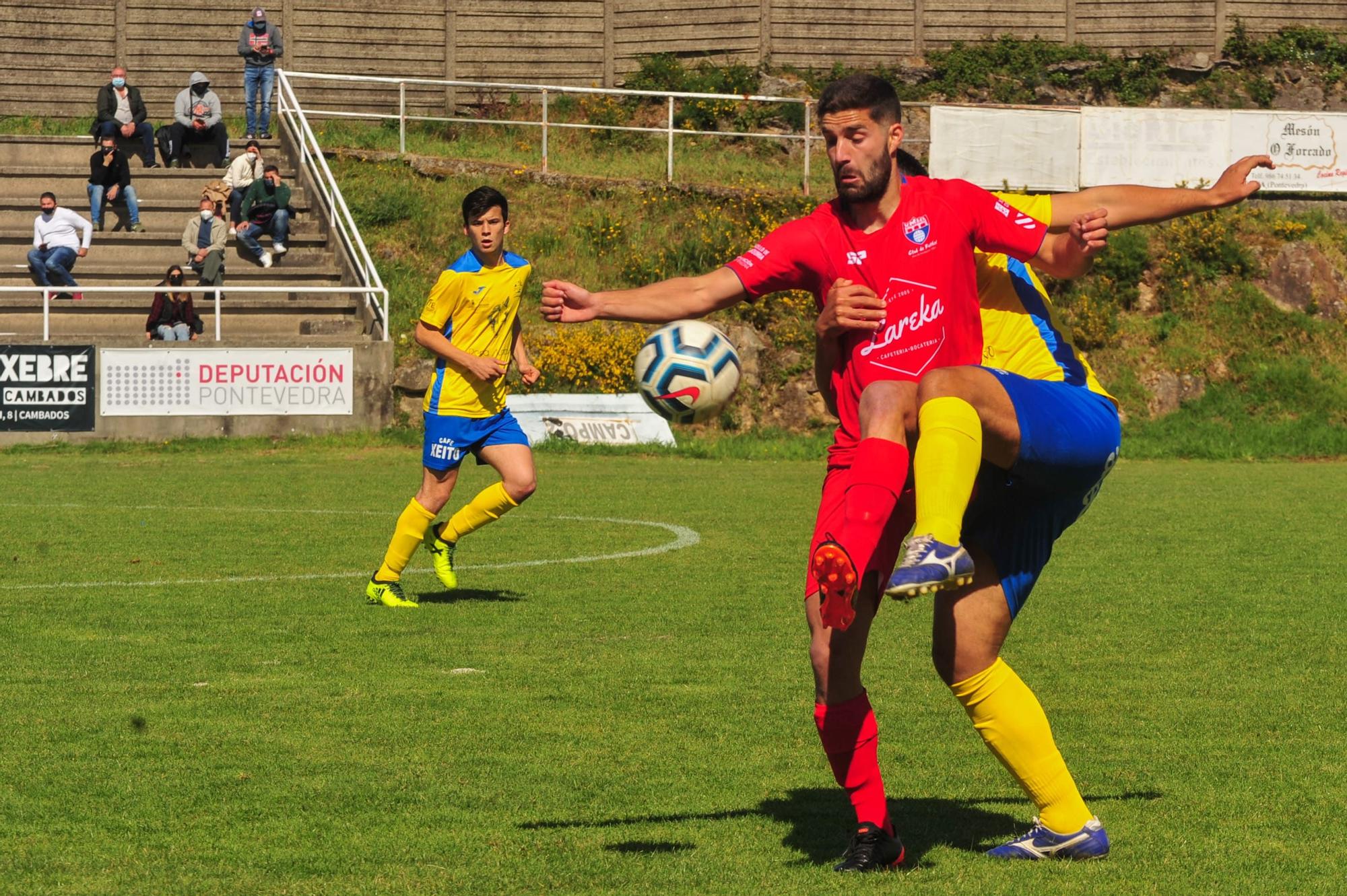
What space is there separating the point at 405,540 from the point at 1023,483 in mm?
6108

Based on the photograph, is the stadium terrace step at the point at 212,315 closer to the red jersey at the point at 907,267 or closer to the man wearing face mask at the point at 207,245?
the man wearing face mask at the point at 207,245

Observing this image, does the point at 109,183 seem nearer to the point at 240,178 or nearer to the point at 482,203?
the point at 240,178

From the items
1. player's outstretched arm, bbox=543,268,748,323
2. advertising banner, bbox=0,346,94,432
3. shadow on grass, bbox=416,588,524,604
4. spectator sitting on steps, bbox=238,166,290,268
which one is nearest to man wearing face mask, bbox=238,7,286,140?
spectator sitting on steps, bbox=238,166,290,268

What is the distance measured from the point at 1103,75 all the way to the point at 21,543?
91.9 ft

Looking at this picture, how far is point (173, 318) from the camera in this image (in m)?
24.4

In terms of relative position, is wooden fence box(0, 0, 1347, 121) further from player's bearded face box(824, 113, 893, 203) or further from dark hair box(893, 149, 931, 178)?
player's bearded face box(824, 113, 893, 203)

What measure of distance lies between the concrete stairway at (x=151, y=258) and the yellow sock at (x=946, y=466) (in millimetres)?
20536

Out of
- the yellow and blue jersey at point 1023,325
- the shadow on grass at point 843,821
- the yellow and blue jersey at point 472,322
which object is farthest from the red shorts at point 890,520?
the yellow and blue jersey at point 472,322

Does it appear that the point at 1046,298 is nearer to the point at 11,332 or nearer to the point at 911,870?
the point at 911,870


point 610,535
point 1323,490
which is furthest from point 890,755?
point 1323,490

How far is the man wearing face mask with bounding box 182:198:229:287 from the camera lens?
26406 mm

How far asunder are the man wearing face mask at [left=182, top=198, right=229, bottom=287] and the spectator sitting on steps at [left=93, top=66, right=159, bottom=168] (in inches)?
148

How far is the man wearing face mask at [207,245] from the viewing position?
26406 millimetres

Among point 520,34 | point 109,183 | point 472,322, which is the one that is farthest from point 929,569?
point 520,34
